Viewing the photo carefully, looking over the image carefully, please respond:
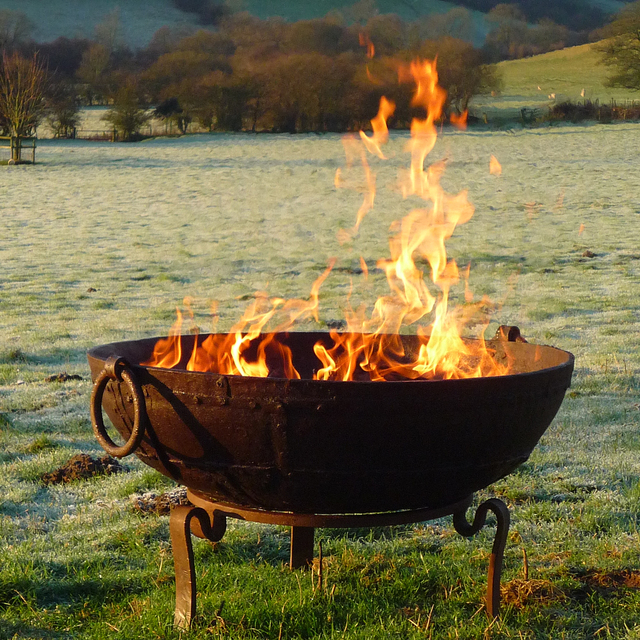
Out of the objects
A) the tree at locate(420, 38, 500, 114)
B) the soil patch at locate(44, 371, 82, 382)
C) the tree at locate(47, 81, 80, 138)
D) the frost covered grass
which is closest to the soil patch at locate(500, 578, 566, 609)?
the frost covered grass

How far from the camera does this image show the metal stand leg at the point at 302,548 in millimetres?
3727

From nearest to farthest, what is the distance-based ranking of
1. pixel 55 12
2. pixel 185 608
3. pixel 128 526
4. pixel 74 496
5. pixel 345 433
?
pixel 345 433, pixel 185 608, pixel 128 526, pixel 74 496, pixel 55 12

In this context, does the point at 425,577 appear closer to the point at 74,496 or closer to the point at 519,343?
the point at 519,343

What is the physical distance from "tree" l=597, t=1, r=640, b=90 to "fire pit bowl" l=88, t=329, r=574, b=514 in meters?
49.8

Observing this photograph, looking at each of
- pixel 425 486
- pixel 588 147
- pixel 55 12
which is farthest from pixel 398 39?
pixel 55 12

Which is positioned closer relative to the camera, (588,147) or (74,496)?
(74,496)

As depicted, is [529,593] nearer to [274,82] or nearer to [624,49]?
[274,82]

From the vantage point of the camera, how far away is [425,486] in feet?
9.45

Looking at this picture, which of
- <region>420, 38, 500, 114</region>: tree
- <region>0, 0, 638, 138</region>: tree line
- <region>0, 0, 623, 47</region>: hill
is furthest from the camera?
<region>0, 0, 623, 47</region>: hill

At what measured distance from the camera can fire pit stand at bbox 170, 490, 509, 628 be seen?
9.79 feet

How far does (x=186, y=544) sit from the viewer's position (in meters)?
3.03

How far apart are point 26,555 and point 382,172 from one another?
25254 millimetres

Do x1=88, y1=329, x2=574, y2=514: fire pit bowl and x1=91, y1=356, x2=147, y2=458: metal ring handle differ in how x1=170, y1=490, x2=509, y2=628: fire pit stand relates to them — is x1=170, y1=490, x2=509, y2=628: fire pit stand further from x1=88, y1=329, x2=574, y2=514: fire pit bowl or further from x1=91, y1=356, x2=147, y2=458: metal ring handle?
x1=91, y1=356, x2=147, y2=458: metal ring handle

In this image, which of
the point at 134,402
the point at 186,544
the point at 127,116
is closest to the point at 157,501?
the point at 186,544
